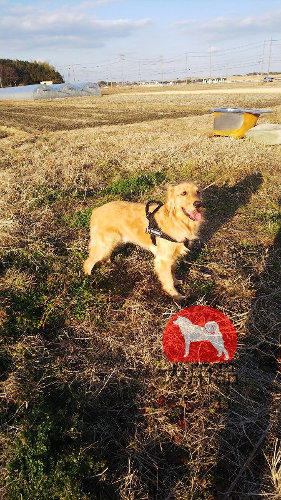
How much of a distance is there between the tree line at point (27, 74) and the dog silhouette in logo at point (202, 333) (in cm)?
7780

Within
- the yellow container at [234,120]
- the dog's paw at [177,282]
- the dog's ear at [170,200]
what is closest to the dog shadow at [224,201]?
the dog's paw at [177,282]

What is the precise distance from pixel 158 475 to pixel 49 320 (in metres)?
1.95

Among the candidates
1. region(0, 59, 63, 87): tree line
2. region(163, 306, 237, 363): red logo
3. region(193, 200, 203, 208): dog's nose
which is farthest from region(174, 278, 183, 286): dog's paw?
region(0, 59, 63, 87): tree line

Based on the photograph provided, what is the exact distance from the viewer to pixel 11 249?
461 centimetres

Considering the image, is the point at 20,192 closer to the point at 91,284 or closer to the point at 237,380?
the point at 91,284

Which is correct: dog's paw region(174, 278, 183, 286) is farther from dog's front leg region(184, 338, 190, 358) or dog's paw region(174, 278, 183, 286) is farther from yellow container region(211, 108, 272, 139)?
yellow container region(211, 108, 272, 139)

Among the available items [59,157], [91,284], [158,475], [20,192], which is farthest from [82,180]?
[158,475]

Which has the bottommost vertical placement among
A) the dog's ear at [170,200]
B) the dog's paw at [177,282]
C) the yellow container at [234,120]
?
the dog's paw at [177,282]

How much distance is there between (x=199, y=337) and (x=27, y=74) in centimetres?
8161

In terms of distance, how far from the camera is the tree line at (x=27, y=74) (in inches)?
2699

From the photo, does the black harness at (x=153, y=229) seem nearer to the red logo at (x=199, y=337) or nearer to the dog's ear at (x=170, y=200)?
the dog's ear at (x=170, y=200)

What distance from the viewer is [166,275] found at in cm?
410

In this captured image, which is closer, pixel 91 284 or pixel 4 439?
pixel 4 439

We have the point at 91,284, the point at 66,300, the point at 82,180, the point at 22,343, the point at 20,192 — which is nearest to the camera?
the point at 22,343
